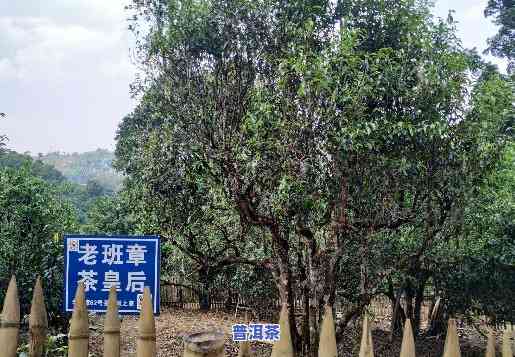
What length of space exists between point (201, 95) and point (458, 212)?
173 inches

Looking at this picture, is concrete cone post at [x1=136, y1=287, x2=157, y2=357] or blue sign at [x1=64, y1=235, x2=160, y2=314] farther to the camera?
blue sign at [x1=64, y1=235, x2=160, y2=314]

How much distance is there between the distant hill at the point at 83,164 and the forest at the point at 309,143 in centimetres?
10887

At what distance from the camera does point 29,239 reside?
387 inches

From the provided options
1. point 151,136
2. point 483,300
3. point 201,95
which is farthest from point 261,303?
point 201,95

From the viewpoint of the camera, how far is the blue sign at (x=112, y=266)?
432cm

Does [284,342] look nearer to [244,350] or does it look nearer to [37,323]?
[244,350]

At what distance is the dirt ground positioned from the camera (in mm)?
11188

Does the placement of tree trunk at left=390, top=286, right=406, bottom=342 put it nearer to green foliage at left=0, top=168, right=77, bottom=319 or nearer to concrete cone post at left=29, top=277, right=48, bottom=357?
green foliage at left=0, top=168, right=77, bottom=319

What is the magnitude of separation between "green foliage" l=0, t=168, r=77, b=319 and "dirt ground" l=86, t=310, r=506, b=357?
1.57 metres

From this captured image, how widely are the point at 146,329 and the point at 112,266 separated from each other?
1.51 metres

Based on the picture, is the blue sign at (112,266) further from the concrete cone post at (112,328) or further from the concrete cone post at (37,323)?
the concrete cone post at (112,328)

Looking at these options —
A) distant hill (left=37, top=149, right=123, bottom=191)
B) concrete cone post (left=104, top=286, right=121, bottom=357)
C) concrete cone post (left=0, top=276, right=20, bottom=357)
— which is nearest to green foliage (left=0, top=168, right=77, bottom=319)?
concrete cone post (left=0, top=276, right=20, bottom=357)

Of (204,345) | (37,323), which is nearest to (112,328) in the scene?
(37,323)

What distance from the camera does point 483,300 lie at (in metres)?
11.9
